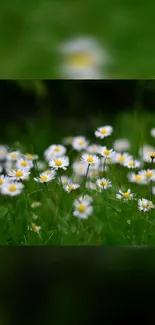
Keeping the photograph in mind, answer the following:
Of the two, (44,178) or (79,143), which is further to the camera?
(79,143)

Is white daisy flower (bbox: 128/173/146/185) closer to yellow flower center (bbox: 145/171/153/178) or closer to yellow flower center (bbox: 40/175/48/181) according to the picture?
yellow flower center (bbox: 145/171/153/178)

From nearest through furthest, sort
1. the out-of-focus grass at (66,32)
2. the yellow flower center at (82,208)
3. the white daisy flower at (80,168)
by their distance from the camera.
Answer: the out-of-focus grass at (66,32) → the yellow flower center at (82,208) → the white daisy flower at (80,168)

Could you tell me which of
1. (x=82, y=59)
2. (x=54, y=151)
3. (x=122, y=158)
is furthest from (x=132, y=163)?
(x=82, y=59)

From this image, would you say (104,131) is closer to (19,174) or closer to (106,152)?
(106,152)

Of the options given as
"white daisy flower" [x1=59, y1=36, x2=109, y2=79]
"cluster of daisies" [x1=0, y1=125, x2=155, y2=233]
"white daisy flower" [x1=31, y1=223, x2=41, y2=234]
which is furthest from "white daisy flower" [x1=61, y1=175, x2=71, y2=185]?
"white daisy flower" [x1=59, y1=36, x2=109, y2=79]

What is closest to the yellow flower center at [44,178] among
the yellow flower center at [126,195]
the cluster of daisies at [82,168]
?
the cluster of daisies at [82,168]

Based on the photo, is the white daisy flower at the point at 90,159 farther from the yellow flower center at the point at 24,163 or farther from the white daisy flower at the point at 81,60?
the white daisy flower at the point at 81,60

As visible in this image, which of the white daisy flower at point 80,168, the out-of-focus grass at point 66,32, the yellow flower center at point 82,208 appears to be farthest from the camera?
the white daisy flower at point 80,168
